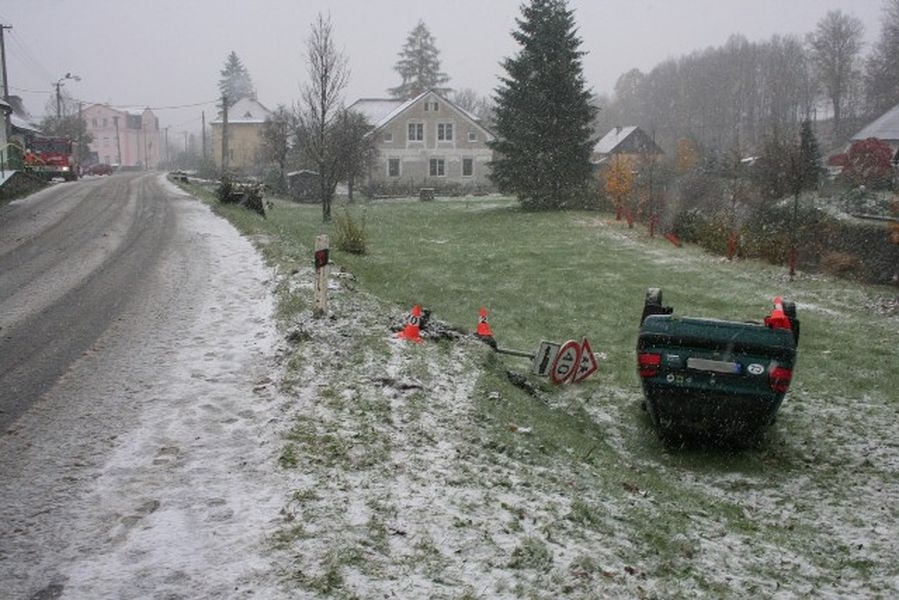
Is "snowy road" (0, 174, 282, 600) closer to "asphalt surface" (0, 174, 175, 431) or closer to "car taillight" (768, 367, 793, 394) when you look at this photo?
"asphalt surface" (0, 174, 175, 431)

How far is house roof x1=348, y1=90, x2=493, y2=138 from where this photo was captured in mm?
61656

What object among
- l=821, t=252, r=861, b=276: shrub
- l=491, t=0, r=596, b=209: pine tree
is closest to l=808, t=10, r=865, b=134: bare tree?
l=491, t=0, r=596, b=209: pine tree

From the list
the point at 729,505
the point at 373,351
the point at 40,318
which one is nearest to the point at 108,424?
the point at 373,351

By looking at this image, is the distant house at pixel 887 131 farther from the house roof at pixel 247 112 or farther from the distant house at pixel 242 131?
the house roof at pixel 247 112

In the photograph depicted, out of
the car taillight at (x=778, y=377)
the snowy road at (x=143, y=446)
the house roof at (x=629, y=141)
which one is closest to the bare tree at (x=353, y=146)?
the house roof at (x=629, y=141)

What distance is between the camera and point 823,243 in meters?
23.3

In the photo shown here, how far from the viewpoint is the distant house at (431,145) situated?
6150 centimetres

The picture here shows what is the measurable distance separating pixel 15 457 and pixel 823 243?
939 inches

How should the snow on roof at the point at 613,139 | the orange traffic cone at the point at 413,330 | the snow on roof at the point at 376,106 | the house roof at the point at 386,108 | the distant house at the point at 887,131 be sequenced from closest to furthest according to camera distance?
the orange traffic cone at the point at 413,330, the distant house at the point at 887,131, the house roof at the point at 386,108, the snow on roof at the point at 376,106, the snow on roof at the point at 613,139

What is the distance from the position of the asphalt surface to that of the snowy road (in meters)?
0.05

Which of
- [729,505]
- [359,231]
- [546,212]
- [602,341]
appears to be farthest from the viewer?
[546,212]

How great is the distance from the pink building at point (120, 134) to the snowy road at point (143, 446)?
12295 centimetres

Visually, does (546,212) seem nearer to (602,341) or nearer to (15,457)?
(602,341)

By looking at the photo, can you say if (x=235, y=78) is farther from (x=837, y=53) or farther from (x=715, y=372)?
(x=715, y=372)
